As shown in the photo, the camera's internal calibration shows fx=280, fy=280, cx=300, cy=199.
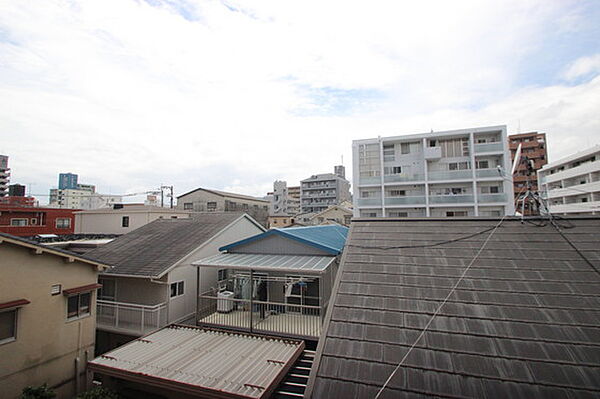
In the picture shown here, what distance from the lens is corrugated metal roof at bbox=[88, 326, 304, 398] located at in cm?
660

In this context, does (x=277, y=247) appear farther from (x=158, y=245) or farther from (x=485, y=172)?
(x=485, y=172)

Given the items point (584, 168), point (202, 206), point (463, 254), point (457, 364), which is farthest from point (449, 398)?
point (584, 168)

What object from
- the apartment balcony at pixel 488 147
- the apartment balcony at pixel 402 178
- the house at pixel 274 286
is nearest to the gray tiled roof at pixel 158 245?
the house at pixel 274 286

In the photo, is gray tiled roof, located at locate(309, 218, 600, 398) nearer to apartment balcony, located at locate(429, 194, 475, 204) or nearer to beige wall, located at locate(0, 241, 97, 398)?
beige wall, located at locate(0, 241, 97, 398)

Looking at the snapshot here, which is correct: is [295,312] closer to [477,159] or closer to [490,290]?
[490,290]

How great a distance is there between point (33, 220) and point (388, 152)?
37.8m

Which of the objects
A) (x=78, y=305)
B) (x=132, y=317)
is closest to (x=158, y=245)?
(x=132, y=317)

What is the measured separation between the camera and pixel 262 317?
35.9 feet

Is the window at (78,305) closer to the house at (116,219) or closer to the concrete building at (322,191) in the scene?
the house at (116,219)

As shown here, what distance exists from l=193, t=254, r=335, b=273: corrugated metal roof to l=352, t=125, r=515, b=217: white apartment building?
68.7 feet

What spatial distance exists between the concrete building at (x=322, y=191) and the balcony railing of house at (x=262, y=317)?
2216 inches

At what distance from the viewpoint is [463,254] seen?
4.43 m

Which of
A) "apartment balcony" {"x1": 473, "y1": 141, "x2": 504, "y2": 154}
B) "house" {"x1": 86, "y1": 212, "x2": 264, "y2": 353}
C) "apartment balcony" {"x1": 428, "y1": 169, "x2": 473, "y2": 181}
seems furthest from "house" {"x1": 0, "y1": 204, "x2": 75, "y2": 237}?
"apartment balcony" {"x1": 473, "y1": 141, "x2": 504, "y2": 154}

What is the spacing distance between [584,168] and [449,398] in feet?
148
